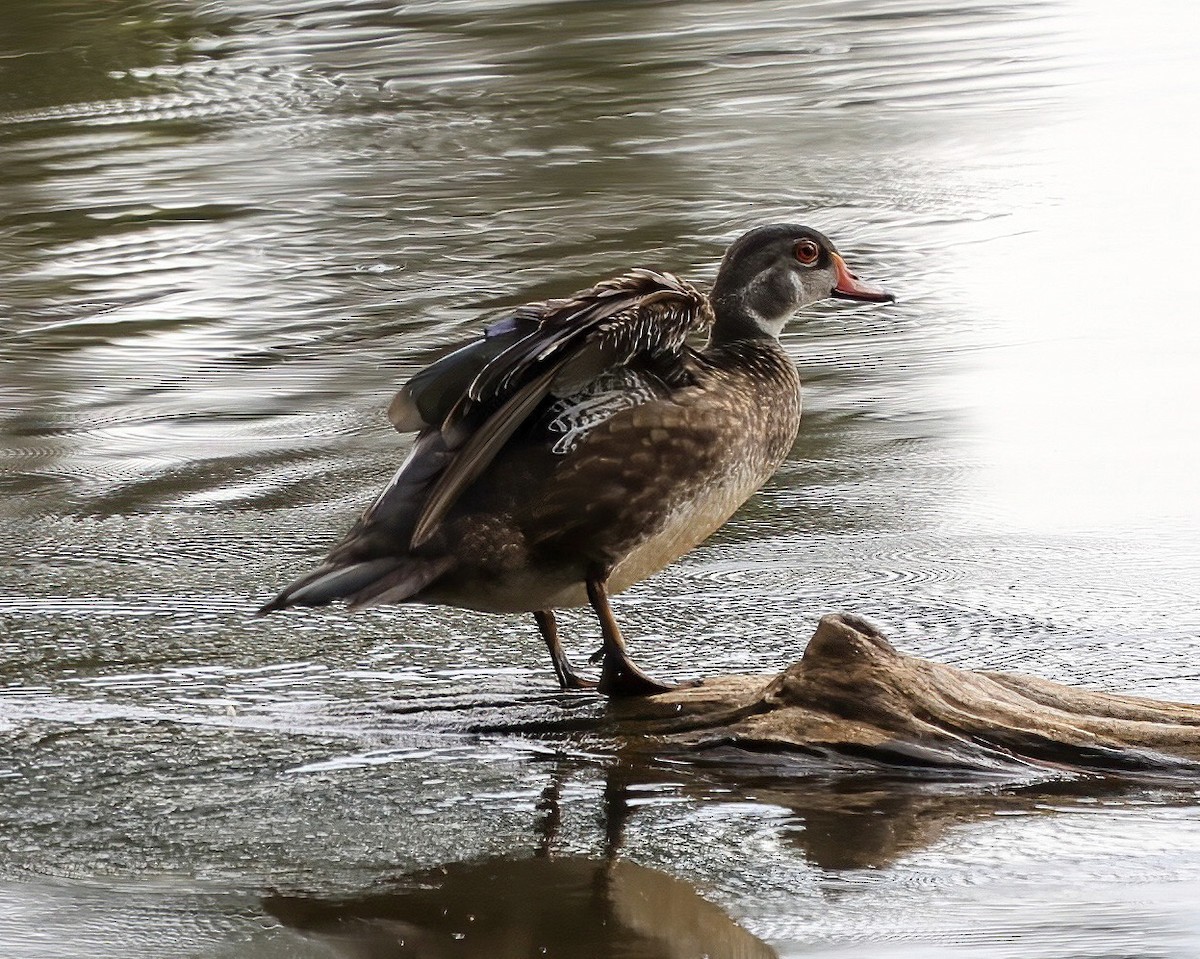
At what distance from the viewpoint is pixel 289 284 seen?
27.6 feet

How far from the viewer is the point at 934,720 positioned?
3.79 meters

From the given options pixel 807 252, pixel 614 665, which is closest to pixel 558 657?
pixel 614 665

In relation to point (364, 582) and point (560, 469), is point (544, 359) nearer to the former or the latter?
point (560, 469)

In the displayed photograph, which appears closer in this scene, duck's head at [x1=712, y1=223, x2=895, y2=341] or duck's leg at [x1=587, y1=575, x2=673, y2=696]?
duck's leg at [x1=587, y1=575, x2=673, y2=696]

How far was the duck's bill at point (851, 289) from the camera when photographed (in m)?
5.17

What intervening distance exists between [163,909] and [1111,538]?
3.02 metres

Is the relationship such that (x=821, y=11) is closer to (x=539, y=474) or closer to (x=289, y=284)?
(x=289, y=284)

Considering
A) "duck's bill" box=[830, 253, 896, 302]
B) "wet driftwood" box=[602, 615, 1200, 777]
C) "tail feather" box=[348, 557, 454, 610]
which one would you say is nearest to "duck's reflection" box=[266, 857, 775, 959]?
"wet driftwood" box=[602, 615, 1200, 777]

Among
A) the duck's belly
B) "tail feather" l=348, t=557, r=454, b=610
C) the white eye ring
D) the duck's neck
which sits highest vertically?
the white eye ring

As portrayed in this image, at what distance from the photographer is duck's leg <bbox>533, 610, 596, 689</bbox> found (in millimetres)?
4383

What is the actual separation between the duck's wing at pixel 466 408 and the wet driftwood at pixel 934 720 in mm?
751

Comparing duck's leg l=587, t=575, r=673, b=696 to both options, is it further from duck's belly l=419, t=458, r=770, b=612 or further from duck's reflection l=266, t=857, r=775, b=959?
duck's reflection l=266, t=857, r=775, b=959

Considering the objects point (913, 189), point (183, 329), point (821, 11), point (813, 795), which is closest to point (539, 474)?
point (813, 795)

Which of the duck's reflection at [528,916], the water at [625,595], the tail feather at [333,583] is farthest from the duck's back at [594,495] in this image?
the duck's reflection at [528,916]
